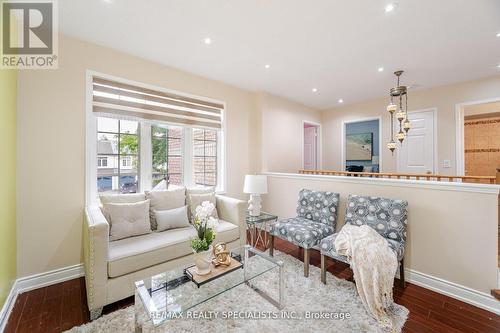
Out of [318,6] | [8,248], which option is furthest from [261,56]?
[8,248]

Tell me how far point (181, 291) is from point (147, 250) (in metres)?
0.67

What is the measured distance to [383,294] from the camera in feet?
6.04

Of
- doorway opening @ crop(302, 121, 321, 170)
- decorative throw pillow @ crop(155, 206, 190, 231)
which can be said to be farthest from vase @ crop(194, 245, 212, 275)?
doorway opening @ crop(302, 121, 321, 170)

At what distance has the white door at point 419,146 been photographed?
4.18 metres

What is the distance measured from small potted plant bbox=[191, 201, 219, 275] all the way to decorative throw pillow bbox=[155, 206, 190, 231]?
96 centimetres

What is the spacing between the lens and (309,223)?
2768 mm

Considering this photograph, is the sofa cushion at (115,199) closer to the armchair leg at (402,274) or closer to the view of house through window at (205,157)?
the view of house through window at (205,157)

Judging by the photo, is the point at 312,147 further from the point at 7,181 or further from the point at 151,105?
the point at 7,181

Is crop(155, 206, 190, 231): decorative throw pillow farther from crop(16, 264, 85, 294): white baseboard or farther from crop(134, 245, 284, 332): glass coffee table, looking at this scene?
crop(16, 264, 85, 294): white baseboard

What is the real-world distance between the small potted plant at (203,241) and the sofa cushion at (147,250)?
1.99 feet

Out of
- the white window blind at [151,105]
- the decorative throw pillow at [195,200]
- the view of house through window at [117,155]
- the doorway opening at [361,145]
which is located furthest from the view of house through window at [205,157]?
the doorway opening at [361,145]

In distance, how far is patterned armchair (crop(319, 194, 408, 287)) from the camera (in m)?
2.19

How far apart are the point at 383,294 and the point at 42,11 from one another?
4088mm

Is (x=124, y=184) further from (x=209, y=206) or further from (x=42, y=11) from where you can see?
(x=42, y=11)
